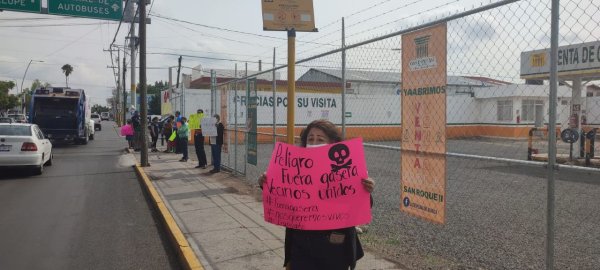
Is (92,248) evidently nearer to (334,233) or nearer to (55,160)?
(334,233)

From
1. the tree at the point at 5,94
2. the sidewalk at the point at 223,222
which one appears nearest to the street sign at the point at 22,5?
the sidewalk at the point at 223,222

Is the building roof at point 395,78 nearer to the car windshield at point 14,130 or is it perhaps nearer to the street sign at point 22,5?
the car windshield at point 14,130

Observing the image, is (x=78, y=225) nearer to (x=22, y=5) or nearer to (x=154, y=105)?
(x=22, y=5)

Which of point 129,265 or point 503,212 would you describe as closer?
point 129,265

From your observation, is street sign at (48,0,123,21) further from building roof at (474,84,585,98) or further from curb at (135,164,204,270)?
building roof at (474,84,585,98)

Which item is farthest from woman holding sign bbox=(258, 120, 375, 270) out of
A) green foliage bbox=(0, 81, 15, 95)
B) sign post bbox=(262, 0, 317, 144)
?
green foliage bbox=(0, 81, 15, 95)

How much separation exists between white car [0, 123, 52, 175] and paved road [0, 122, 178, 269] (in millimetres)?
419

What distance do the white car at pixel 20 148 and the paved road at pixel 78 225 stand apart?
419 millimetres

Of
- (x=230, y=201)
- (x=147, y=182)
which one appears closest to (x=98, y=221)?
(x=230, y=201)

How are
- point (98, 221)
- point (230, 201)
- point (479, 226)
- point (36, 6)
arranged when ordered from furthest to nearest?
1. point (36, 6)
2. point (230, 201)
3. point (98, 221)
4. point (479, 226)

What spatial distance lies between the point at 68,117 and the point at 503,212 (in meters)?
23.0

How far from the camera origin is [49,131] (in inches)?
995

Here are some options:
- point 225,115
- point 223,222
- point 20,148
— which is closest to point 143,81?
point 225,115

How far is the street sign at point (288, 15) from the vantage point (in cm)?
671
